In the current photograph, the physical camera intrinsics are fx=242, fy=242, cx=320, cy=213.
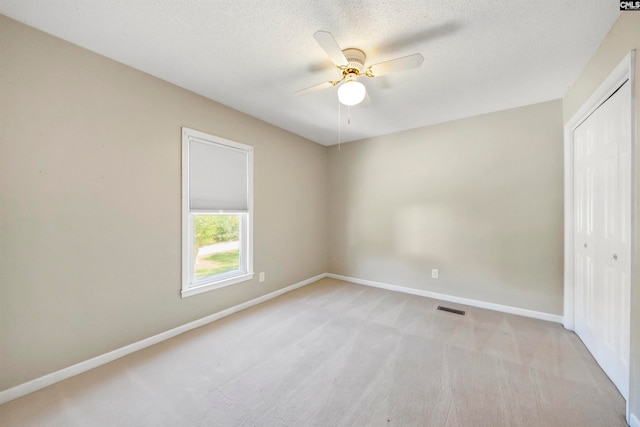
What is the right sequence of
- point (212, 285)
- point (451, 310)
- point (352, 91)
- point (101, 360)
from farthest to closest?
1. point (451, 310)
2. point (212, 285)
3. point (101, 360)
4. point (352, 91)

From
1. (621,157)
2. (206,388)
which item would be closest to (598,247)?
(621,157)

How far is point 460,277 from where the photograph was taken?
336 centimetres

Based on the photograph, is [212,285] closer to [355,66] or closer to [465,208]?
[355,66]

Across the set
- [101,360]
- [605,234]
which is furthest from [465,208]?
[101,360]

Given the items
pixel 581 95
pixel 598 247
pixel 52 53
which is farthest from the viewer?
pixel 581 95

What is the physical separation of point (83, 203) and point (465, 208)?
4.13 metres

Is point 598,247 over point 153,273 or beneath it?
over

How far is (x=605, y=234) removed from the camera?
190cm

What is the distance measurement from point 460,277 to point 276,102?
3337 millimetres

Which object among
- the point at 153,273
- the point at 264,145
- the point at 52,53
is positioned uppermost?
the point at 52,53

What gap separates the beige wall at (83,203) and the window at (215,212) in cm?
11

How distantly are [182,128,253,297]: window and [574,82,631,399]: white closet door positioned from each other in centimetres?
338

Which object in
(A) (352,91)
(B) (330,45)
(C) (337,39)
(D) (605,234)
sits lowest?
(D) (605,234)

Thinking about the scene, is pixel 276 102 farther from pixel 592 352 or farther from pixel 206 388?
pixel 592 352
